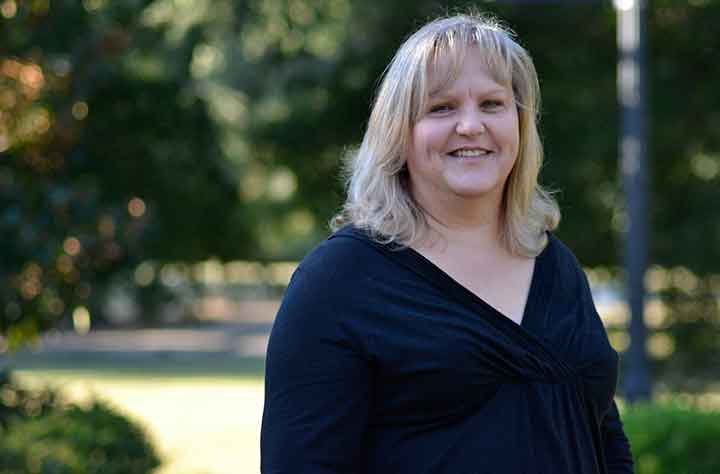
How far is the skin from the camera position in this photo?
2510 mm

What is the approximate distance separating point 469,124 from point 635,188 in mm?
7971

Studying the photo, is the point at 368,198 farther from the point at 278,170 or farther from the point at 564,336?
the point at 278,170

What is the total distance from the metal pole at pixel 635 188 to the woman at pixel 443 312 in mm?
7605

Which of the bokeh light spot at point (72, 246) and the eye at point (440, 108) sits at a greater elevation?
the bokeh light spot at point (72, 246)

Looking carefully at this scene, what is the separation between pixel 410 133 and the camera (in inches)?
99.3

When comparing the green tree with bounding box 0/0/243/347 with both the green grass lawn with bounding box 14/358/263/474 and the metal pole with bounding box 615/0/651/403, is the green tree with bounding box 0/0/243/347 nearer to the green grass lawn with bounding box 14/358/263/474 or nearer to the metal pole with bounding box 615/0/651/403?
the green grass lawn with bounding box 14/358/263/474

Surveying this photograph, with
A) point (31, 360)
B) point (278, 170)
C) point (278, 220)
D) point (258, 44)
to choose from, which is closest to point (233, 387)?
point (278, 170)

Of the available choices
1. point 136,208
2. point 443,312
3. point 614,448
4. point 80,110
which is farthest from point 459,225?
point 80,110

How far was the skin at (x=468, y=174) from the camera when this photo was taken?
8.23 feet

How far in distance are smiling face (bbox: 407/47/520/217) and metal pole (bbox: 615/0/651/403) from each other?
306 inches

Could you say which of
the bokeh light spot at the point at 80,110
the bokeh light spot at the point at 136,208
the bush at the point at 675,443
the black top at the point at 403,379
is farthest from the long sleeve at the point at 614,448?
the bokeh light spot at the point at 80,110

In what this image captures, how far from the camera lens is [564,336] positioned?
8.26 ft

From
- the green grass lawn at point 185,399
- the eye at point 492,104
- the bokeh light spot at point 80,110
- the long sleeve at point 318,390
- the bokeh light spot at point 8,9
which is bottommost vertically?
the green grass lawn at point 185,399

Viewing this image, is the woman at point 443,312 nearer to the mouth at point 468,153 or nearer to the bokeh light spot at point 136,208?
the mouth at point 468,153
